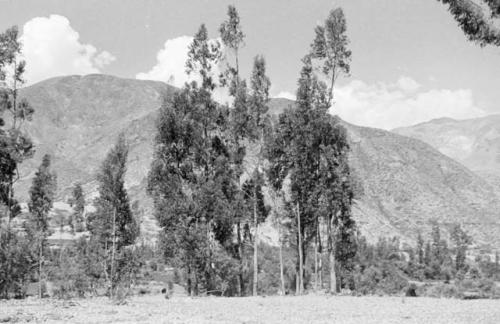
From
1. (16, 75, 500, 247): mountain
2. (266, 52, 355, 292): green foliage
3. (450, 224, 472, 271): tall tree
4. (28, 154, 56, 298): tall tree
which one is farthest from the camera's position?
(16, 75, 500, 247): mountain

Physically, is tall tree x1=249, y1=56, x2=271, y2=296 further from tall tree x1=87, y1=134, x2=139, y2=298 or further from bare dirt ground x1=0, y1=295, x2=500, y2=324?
bare dirt ground x1=0, y1=295, x2=500, y2=324

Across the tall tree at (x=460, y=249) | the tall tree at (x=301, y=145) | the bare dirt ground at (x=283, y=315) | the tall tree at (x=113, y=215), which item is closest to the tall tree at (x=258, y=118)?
the tall tree at (x=301, y=145)

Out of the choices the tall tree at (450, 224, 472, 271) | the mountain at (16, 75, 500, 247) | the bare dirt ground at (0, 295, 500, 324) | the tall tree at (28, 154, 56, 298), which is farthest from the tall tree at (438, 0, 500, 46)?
the mountain at (16, 75, 500, 247)

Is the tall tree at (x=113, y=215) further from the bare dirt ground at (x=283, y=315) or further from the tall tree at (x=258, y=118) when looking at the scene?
the bare dirt ground at (x=283, y=315)

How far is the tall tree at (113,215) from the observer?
3469cm

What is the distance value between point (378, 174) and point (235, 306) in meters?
146

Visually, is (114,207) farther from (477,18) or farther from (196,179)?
(477,18)

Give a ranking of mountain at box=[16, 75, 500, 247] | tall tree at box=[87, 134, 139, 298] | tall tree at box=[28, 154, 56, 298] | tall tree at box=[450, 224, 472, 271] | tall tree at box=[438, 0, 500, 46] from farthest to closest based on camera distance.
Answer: mountain at box=[16, 75, 500, 247] < tall tree at box=[450, 224, 472, 271] < tall tree at box=[28, 154, 56, 298] < tall tree at box=[87, 134, 139, 298] < tall tree at box=[438, 0, 500, 46]

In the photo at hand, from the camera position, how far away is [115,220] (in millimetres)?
35188

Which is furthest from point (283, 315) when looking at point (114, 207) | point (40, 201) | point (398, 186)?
point (398, 186)

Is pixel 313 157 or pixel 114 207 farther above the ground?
pixel 313 157

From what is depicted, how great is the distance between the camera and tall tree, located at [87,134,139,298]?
34688mm

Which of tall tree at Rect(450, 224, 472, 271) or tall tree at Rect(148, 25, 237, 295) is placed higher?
tall tree at Rect(148, 25, 237, 295)

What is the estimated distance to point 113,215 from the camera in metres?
34.5
